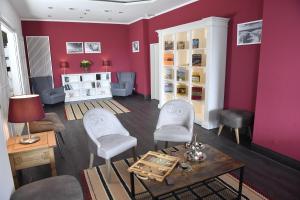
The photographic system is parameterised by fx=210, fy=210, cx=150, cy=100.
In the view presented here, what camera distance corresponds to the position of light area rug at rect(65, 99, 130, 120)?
5746 millimetres

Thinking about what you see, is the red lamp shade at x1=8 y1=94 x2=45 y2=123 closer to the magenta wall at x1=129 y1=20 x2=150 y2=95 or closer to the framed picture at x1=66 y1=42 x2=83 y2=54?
the magenta wall at x1=129 y1=20 x2=150 y2=95

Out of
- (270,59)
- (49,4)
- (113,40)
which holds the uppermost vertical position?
(49,4)

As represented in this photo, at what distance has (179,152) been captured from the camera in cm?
238

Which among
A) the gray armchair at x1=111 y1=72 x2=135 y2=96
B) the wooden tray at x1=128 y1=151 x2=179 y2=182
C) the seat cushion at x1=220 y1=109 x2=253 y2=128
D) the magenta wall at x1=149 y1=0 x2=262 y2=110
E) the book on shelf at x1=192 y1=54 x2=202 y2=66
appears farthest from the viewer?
the gray armchair at x1=111 y1=72 x2=135 y2=96

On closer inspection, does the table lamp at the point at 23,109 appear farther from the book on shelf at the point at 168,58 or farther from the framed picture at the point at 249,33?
the book on shelf at the point at 168,58

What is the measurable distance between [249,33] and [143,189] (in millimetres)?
3211

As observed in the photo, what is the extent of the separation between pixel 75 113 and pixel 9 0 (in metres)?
3.01

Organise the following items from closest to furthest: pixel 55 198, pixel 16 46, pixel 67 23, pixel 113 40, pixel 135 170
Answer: pixel 55 198
pixel 135 170
pixel 16 46
pixel 67 23
pixel 113 40

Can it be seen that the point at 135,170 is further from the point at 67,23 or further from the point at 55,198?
the point at 67,23

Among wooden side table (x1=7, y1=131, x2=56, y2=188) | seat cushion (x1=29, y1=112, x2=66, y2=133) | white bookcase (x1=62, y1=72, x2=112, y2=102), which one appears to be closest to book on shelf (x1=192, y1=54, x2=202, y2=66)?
seat cushion (x1=29, y1=112, x2=66, y2=133)

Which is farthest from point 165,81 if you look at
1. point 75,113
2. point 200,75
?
point 75,113

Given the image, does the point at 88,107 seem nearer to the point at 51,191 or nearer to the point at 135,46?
the point at 135,46

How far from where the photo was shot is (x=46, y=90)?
6.70m

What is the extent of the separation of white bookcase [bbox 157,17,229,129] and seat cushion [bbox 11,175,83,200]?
313 centimetres
